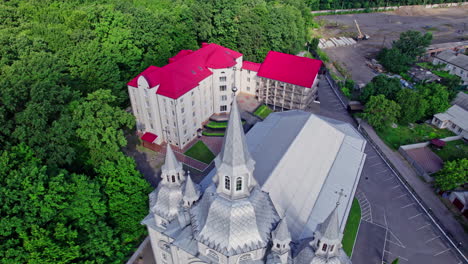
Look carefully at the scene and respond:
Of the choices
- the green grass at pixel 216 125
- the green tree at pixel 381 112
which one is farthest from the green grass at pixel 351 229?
the green grass at pixel 216 125

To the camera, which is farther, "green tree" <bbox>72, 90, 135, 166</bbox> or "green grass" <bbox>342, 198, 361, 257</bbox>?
"green tree" <bbox>72, 90, 135, 166</bbox>

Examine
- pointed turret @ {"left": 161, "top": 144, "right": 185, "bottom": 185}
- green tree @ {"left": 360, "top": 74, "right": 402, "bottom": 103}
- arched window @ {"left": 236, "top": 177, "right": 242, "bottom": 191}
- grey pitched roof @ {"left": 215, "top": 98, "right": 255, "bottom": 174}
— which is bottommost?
green tree @ {"left": 360, "top": 74, "right": 402, "bottom": 103}

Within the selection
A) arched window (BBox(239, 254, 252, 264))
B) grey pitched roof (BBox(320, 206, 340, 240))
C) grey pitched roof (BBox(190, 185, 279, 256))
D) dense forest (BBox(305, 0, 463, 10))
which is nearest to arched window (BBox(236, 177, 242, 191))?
grey pitched roof (BBox(190, 185, 279, 256))

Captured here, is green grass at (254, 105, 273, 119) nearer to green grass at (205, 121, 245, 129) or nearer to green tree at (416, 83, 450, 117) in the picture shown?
green grass at (205, 121, 245, 129)

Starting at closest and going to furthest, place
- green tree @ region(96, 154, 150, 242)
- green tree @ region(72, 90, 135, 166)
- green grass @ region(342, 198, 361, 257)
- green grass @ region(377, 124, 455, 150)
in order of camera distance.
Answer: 1. green tree @ region(96, 154, 150, 242)
2. green grass @ region(342, 198, 361, 257)
3. green tree @ region(72, 90, 135, 166)
4. green grass @ region(377, 124, 455, 150)

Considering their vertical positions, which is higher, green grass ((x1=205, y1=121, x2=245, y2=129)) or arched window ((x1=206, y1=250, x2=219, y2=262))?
arched window ((x1=206, y1=250, x2=219, y2=262))

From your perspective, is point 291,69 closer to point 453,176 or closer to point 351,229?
point 453,176

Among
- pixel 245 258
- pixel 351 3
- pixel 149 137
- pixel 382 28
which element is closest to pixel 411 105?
pixel 245 258

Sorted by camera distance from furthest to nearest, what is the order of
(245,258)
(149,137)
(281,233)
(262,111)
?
1. (262,111)
2. (149,137)
3. (245,258)
4. (281,233)
